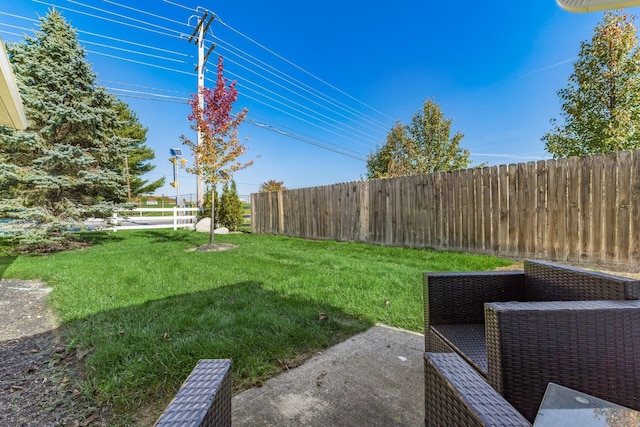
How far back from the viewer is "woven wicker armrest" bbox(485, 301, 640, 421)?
1031 mm

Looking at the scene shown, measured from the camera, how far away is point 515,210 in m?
5.28

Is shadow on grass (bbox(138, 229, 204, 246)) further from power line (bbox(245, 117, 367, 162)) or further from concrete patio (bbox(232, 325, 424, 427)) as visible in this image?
power line (bbox(245, 117, 367, 162))

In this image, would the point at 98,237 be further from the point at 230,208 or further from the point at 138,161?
the point at 138,161

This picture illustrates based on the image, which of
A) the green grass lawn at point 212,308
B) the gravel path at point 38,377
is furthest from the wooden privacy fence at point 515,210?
the gravel path at point 38,377

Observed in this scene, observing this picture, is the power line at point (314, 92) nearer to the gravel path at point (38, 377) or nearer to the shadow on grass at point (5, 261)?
the shadow on grass at point (5, 261)

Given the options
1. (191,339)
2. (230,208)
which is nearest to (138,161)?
(230,208)

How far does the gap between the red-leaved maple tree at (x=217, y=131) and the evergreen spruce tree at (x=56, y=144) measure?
8.34ft

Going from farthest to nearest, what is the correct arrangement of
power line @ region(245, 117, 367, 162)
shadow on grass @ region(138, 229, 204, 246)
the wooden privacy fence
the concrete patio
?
1. power line @ region(245, 117, 367, 162)
2. shadow on grass @ region(138, 229, 204, 246)
3. the wooden privacy fence
4. the concrete patio

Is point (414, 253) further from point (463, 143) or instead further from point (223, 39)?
point (223, 39)

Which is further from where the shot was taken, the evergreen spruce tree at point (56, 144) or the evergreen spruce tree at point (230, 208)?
the evergreen spruce tree at point (230, 208)

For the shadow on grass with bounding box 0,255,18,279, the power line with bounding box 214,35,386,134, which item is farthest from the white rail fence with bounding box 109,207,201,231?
the power line with bounding box 214,35,386,134

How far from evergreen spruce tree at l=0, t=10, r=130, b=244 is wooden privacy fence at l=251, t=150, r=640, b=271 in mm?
6335

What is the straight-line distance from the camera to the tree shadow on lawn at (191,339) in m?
1.76

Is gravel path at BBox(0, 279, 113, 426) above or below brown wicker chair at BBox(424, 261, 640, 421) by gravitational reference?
below
